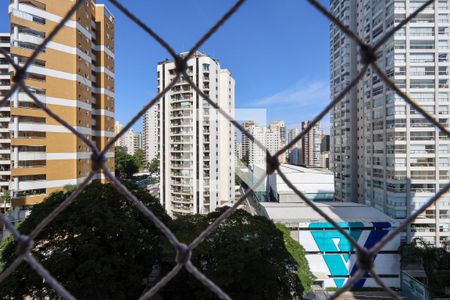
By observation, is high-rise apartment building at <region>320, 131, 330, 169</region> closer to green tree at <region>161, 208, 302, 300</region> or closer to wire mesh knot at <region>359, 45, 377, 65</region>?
green tree at <region>161, 208, 302, 300</region>

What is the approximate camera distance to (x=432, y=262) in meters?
6.24

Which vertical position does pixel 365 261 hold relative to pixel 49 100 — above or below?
below

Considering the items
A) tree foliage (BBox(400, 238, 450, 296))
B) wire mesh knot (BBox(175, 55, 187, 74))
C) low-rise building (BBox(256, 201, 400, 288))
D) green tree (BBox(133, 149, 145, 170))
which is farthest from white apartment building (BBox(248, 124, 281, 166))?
wire mesh knot (BBox(175, 55, 187, 74))

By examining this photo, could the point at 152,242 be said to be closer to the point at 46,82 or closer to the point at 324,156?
the point at 46,82

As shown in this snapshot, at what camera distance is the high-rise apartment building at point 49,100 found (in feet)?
22.4

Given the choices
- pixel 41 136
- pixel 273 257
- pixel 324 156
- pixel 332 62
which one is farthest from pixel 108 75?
pixel 324 156

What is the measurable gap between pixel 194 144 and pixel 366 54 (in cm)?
1152

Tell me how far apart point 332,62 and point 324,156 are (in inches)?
507

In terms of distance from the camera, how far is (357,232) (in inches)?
272

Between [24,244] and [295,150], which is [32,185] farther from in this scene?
[295,150]

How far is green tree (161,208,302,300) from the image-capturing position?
2.99 meters

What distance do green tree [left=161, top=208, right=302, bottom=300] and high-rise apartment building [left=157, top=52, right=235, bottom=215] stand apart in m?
8.35

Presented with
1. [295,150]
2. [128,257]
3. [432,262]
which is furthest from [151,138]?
[128,257]

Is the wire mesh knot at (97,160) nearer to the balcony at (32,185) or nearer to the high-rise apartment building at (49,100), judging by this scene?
the high-rise apartment building at (49,100)
